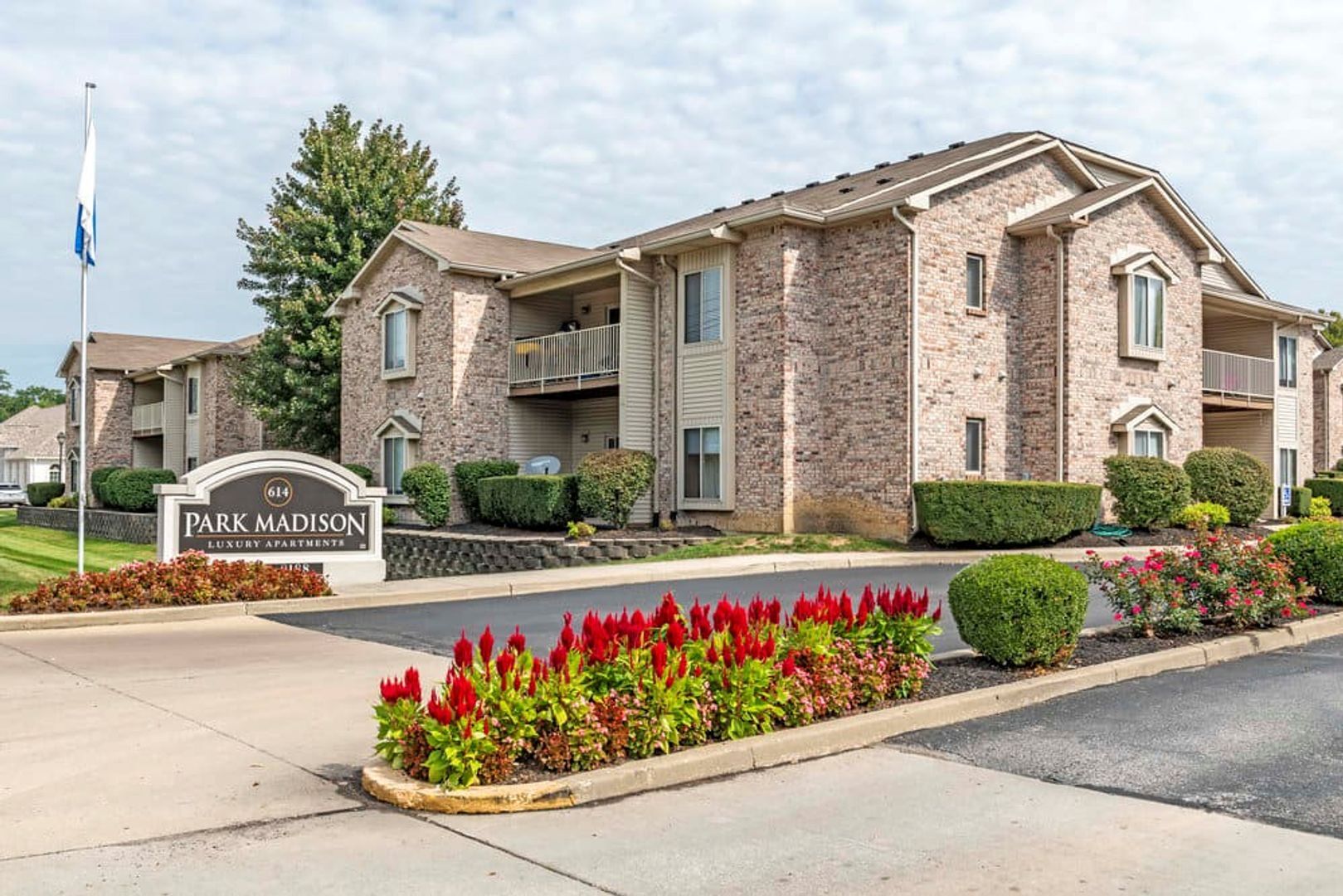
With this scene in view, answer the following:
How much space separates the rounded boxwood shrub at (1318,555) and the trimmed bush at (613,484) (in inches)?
552

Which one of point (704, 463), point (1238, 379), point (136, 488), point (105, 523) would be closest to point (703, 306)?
point (704, 463)

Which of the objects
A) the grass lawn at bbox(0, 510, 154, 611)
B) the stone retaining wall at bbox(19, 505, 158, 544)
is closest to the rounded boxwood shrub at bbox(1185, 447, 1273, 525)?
the grass lawn at bbox(0, 510, 154, 611)

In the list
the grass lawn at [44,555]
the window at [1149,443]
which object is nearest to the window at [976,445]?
the window at [1149,443]

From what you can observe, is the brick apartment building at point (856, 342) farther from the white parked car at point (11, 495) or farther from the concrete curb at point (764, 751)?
the white parked car at point (11, 495)

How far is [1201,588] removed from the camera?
1123 cm

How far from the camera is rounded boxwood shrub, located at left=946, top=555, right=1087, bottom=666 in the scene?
30.1 ft

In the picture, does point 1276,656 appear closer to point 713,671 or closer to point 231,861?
point 713,671

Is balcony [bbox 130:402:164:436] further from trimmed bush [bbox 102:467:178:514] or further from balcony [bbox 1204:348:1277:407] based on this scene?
balcony [bbox 1204:348:1277:407]

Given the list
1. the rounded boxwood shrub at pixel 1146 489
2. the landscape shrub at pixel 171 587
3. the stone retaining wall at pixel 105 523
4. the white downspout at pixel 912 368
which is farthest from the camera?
the stone retaining wall at pixel 105 523

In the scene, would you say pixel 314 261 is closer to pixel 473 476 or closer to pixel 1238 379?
pixel 473 476

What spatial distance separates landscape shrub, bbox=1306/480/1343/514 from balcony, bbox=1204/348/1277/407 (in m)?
2.83

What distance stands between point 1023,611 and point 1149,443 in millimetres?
19433

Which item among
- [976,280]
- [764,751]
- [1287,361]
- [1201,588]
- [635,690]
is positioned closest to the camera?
[635,690]

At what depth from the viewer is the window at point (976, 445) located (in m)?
24.3
